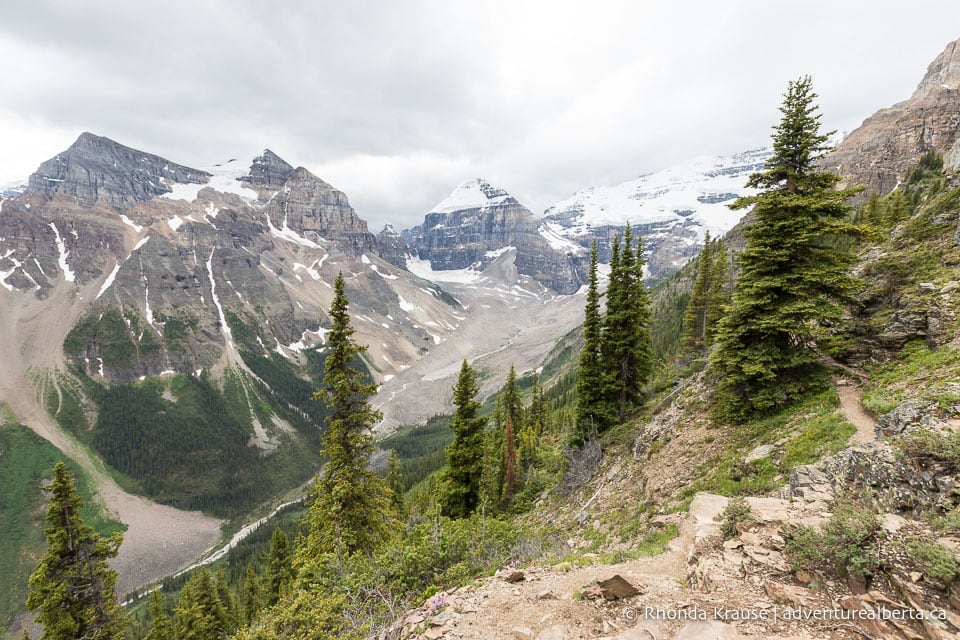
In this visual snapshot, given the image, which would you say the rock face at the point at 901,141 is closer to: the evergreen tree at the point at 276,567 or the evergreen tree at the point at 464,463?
the evergreen tree at the point at 464,463

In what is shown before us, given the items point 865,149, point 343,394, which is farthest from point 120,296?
point 865,149

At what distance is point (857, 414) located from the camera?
34.7ft

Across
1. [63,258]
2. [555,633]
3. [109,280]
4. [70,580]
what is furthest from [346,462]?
[63,258]

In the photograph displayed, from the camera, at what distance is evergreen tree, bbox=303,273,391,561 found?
16.6 m

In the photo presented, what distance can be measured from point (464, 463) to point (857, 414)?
21533 mm

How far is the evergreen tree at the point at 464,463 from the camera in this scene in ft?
86.6

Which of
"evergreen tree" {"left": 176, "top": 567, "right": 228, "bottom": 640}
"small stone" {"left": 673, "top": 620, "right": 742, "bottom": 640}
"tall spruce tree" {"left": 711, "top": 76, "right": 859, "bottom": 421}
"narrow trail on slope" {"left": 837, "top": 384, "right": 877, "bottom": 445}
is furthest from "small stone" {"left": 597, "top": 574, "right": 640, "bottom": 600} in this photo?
"evergreen tree" {"left": 176, "top": 567, "right": 228, "bottom": 640}

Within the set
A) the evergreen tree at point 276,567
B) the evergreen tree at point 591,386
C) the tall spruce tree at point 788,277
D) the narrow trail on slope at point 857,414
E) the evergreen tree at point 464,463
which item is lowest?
the evergreen tree at point 276,567

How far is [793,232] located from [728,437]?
318 inches

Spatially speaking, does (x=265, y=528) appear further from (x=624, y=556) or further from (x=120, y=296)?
(x=120, y=296)

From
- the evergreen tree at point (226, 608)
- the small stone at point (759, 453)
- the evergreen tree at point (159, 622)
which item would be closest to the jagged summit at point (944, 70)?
the small stone at point (759, 453)

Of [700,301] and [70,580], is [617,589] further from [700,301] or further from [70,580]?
[700,301]

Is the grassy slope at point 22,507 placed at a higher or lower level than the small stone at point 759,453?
lower

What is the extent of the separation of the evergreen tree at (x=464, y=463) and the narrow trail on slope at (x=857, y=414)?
1907 centimetres
